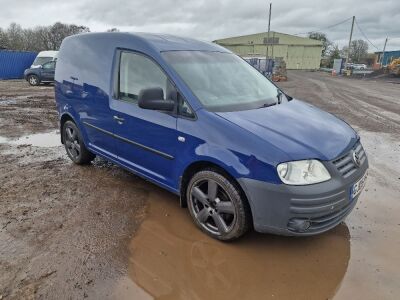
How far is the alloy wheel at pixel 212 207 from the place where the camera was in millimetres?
3318

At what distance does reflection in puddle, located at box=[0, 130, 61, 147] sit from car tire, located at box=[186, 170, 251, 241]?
441cm

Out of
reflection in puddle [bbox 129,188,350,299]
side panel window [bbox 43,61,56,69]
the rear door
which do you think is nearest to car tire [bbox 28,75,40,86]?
side panel window [bbox 43,61,56,69]

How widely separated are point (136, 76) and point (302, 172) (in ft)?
7.44

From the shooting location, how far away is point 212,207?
346 centimetres

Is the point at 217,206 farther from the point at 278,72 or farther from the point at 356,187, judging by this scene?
the point at 278,72

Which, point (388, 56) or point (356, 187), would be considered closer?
point (356, 187)

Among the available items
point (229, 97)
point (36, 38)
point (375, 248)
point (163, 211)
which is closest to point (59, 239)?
point (163, 211)

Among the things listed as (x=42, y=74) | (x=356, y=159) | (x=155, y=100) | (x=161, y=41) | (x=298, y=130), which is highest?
(x=161, y=41)

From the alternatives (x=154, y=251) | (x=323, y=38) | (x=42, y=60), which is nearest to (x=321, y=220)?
(x=154, y=251)

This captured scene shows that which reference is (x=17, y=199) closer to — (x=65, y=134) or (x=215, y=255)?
(x=65, y=134)

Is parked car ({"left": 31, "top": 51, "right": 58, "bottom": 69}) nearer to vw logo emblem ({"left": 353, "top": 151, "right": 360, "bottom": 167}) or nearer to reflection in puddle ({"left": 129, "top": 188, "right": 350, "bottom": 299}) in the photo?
reflection in puddle ({"left": 129, "top": 188, "right": 350, "bottom": 299})

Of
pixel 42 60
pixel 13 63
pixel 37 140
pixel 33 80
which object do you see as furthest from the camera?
pixel 13 63

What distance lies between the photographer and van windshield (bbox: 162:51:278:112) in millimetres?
3612

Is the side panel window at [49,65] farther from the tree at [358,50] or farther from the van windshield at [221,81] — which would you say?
the tree at [358,50]
